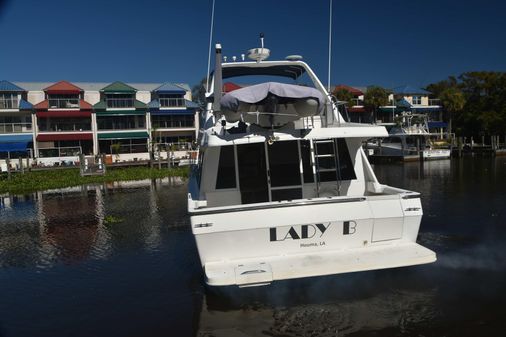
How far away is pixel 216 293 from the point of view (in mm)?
8602

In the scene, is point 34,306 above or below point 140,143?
below

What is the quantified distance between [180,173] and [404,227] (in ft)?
108

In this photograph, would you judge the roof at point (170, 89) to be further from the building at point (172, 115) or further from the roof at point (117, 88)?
the roof at point (117, 88)

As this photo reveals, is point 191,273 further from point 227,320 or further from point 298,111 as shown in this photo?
point 298,111

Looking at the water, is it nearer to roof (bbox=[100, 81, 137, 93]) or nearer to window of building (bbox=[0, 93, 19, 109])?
roof (bbox=[100, 81, 137, 93])

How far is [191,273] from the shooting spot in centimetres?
1029

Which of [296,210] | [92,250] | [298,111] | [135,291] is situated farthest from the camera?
[92,250]

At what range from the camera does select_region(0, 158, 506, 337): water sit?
7199 millimetres

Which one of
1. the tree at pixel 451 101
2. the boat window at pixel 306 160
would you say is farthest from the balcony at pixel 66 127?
the tree at pixel 451 101

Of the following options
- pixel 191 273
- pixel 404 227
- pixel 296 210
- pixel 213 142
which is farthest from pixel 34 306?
pixel 404 227

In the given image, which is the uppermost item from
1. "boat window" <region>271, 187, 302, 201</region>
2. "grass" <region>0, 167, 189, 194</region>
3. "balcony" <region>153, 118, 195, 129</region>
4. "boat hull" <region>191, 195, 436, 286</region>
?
"balcony" <region>153, 118, 195, 129</region>

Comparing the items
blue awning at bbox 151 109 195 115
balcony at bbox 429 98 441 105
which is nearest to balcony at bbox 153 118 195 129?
blue awning at bbox 151 109 195 115

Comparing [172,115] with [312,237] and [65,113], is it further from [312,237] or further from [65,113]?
[312,237]

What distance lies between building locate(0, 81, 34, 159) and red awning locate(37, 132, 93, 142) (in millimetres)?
1471
